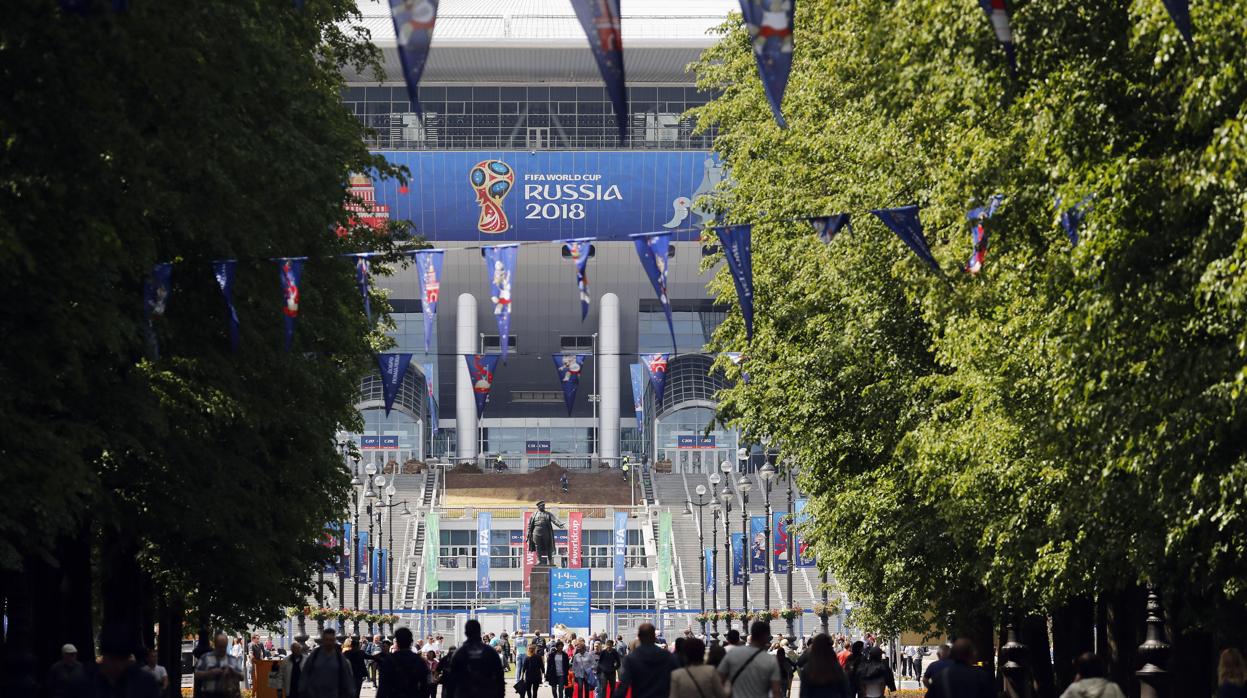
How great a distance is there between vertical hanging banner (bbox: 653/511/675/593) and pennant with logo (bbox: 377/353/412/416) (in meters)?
48.2

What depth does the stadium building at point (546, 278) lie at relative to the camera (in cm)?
10688

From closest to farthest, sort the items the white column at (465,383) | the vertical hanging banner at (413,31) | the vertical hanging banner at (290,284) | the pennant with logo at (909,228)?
the vertical hanging banner at (413,31), the pennant with logo at (909,228), the vertical hanging banner at (290,284), the white column at (465,383)

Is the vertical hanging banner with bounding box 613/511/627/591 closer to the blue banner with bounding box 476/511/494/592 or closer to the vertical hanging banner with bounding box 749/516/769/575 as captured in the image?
the blue banner with bounding box 476/511/494/592

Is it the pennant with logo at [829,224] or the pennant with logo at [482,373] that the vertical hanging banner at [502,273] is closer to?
the pennant with logo at [829,224]

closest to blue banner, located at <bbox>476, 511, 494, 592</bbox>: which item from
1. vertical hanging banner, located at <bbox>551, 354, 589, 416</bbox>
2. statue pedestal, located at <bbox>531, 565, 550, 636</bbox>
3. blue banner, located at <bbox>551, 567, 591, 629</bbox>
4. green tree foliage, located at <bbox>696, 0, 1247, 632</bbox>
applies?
statue pedestal, located at <bbox>531, 565, 550, 636</bbox>

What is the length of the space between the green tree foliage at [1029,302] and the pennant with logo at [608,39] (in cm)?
633

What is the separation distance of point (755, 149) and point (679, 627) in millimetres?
46204

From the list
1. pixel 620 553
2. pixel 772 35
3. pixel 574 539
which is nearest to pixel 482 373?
pixel 620 553

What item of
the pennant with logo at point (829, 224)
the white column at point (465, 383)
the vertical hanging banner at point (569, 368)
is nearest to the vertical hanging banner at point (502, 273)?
the pennant with logo at point (829, 224)

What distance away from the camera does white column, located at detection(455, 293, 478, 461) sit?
127562mm

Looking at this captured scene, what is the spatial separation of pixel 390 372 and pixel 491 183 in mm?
82537

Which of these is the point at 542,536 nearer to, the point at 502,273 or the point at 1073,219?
the point at 502,273

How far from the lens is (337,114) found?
27344 millimetres

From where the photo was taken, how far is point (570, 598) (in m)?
63.9
